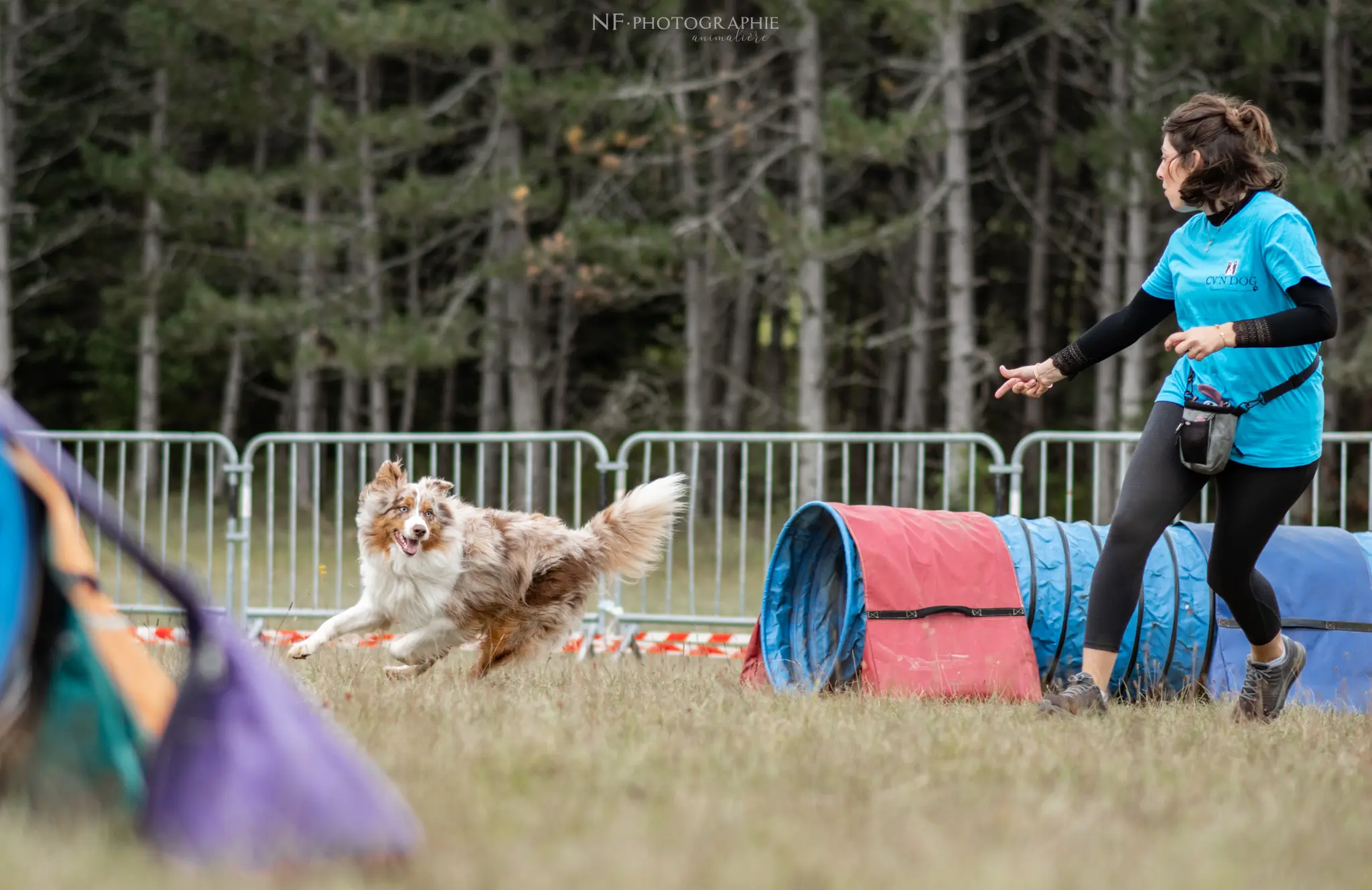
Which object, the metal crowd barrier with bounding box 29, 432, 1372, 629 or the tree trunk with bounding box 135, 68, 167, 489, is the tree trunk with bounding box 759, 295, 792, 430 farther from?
the tree trunk with bounding box 135, 68, 167, 489

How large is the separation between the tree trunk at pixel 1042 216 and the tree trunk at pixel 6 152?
594 inches

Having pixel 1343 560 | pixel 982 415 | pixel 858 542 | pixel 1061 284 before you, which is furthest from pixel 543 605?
pixel 1061 284

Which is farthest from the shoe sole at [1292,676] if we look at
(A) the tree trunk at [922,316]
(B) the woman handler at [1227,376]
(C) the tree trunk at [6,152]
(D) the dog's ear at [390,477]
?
(C) the tree trunk at [6,152]

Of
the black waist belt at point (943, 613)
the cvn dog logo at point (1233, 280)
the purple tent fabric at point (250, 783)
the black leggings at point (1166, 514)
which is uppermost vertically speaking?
the cvn dog logo at point (1233, 280)

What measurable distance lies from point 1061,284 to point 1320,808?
1003 inches

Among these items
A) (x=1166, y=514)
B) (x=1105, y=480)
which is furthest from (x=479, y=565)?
(x=1105, y=480)

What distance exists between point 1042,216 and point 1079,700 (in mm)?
Answer: 19129

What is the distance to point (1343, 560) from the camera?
596 centimetres

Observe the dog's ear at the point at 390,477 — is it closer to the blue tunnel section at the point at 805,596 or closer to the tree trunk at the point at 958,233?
the blue tunnel section at the point at 805,596

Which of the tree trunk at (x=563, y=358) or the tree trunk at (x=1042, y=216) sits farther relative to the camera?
the tree trunk at (x=563, y=358)

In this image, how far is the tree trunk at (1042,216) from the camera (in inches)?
873

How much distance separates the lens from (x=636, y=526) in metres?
6.68

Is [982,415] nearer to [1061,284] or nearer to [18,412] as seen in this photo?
[1061,284]

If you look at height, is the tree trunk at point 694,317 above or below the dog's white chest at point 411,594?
above
